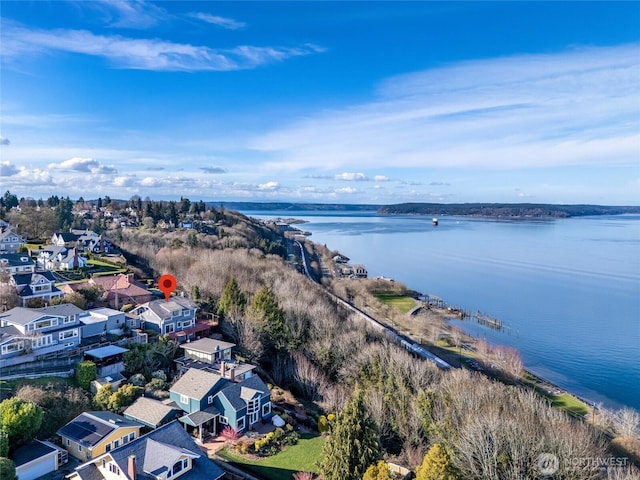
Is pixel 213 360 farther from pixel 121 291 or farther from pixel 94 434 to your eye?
pixel 121 291

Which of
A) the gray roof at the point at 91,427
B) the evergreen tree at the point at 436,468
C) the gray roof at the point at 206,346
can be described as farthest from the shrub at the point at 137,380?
the evergreen tree at the point at 436,468

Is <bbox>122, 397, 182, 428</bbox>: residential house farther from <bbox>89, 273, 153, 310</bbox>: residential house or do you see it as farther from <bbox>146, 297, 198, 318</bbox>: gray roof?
<bbox>89, 273, 153, 310</bbox>: residential house

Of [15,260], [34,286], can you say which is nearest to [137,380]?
[34,286]

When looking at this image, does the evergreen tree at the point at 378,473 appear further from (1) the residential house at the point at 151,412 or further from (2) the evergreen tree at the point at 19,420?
(2) the evergreen tree at the point at 19,420

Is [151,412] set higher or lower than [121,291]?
lower

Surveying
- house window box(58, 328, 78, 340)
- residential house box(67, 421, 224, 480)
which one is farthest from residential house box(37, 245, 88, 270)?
residential house box(67, 421, 224, 480)

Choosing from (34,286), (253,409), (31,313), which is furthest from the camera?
(34,286)

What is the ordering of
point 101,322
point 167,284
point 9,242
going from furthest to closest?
point 9,242, point 167,284, point 101,322

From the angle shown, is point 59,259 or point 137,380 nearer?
point 137,380
